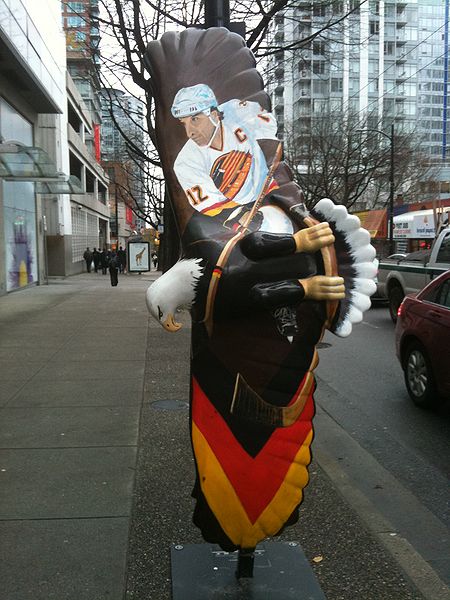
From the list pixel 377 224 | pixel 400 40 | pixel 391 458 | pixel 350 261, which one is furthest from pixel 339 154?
pixel 400 40

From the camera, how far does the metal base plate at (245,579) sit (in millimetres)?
2754

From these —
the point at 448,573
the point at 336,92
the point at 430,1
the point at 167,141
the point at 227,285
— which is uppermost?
the point at 430,1

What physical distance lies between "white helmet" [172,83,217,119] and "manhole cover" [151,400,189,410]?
397 cm

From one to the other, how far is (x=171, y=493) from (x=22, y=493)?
1017 millimetres

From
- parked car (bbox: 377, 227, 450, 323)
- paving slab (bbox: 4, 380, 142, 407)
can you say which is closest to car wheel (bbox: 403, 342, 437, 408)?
paving slab (bbox: 4, 380, 142, 407)

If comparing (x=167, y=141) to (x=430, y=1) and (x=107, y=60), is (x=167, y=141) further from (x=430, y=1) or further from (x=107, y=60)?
(x=430, y=1)

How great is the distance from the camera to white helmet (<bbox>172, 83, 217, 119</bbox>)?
8.29 feet

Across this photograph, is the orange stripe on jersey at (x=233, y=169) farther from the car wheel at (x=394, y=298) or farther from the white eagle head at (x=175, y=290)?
the car wheel at (x=394, y=298)

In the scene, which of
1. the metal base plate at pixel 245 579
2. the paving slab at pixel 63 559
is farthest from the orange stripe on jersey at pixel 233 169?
the paving slab at pixel 63 559

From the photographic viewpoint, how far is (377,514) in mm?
3746

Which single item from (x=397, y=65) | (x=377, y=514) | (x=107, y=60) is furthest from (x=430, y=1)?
(x=377, y=514)

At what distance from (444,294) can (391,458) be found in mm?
2117

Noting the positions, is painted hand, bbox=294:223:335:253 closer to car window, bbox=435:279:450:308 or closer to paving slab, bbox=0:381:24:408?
car window, bbox=435:279:450:308

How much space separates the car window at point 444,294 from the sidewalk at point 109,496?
8.72 feet
